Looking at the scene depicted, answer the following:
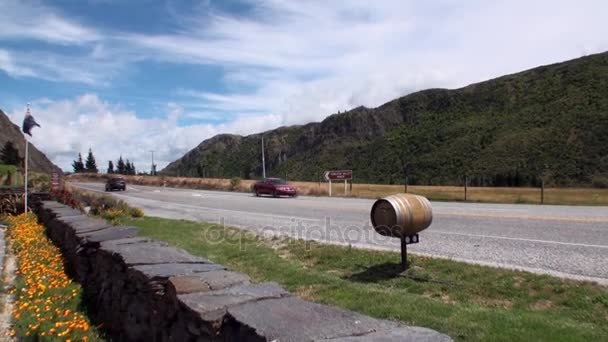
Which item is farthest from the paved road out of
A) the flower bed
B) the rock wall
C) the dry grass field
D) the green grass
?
the dry grass field

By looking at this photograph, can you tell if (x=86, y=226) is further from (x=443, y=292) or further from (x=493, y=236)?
(x=493, y=236)

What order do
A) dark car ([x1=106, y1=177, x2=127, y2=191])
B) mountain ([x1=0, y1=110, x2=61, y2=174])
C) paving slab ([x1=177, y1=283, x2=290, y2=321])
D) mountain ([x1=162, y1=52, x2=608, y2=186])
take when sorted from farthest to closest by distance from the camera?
mountain ([x1=0, y1=110, x2=61, y2=174]), mountain ([x1=162, y1=52, x2=608, y2=186]), dark car ([x1=106, y1=177, x2=127, y2=191]), paving slab ([x1=177, y1=283, x2=290, y2=321])

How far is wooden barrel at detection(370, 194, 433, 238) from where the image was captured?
308 inches

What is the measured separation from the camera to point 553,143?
191 ft

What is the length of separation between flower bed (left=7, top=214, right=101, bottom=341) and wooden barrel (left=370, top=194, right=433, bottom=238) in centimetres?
401

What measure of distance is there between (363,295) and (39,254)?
7116 mm

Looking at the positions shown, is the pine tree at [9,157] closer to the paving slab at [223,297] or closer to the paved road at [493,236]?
the paved road at [493,236]

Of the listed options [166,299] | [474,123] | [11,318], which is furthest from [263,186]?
[474,123]

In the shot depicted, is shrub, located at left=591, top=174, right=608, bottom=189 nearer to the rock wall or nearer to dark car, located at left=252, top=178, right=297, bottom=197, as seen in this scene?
dark car, located at left=252, top=178, right=297, bottom=197

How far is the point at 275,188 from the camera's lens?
1460 inches

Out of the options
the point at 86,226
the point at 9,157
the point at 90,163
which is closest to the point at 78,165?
the point at 90,163

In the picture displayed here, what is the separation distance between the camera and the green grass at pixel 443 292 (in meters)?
5.31

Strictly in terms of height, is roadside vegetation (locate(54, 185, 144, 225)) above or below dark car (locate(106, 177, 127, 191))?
below

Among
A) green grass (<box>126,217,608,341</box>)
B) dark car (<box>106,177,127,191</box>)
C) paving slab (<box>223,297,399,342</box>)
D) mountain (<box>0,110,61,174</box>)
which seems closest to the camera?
paving slab (<box>223,297,399,342</box>)
